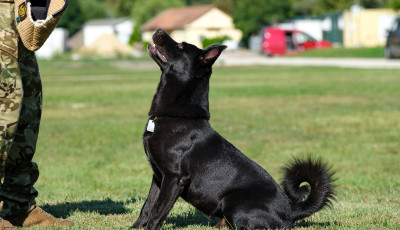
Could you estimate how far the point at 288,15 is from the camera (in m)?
80.7

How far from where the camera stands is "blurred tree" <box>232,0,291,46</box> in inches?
3009

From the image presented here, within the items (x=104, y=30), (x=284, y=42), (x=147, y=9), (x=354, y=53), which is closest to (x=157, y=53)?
(x=354, y=53)

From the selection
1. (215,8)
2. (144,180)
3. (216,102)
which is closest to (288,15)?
(215,8)

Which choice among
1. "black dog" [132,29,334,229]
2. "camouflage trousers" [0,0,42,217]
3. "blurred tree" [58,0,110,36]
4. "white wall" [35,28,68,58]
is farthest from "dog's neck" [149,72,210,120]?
"blurred tree" [58,0,110,36]

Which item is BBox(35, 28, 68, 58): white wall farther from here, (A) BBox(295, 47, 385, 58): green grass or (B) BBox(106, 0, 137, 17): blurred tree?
(B) BBox(106, 0, 137, 17): blurred tree

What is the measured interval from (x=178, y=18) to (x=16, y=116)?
3580 inches

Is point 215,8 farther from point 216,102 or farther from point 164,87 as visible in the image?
point 164,87

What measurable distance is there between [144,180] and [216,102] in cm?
997

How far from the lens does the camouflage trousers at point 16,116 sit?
15.1 ft

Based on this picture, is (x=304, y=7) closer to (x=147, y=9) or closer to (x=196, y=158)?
(x=147, y=9)

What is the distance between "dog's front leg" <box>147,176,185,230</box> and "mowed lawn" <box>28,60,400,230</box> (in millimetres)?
597

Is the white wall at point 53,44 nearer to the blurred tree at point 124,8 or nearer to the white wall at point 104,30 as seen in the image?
the white wall at point 104,30

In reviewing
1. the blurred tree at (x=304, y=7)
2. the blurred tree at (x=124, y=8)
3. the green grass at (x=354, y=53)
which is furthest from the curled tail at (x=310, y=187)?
the blurred tree at (x=124, y=8)

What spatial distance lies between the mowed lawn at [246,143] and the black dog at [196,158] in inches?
19.9
